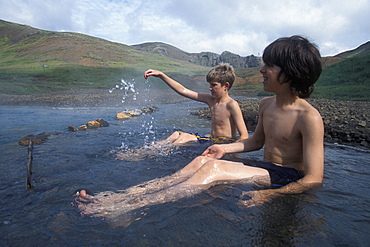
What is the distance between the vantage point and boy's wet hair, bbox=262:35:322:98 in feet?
7.50

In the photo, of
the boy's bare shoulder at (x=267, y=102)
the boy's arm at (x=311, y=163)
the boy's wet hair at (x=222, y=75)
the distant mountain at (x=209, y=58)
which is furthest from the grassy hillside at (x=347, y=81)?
the distant mountain at (x=209, y=58)

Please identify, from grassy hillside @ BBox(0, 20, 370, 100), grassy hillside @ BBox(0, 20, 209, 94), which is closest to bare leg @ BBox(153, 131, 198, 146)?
grassy hillside @ BBox(0, 20, 370, 100)

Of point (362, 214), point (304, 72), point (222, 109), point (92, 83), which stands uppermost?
point (92, 83)

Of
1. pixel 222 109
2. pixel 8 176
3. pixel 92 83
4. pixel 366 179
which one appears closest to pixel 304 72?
pixel 366 179

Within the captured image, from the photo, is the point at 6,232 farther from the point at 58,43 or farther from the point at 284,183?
the point at 58,43

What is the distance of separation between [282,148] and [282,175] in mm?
276

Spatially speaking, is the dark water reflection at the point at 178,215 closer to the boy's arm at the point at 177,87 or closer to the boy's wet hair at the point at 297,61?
the boy's wet hair at the point at 297,61

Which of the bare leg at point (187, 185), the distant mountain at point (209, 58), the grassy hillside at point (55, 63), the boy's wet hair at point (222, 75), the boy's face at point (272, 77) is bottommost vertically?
the bare leg at point (187, 185)

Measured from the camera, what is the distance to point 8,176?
2832 millimetres

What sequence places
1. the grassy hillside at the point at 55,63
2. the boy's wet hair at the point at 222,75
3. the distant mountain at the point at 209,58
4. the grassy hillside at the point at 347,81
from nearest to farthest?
the boy's wet hair at the point at 222,75
the grassy hillside at the point at 347,81
the grassy hillside at the point at 55,63
the distant mountain at the point at 209,58

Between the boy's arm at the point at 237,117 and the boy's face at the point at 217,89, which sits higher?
the boy's face at the point at 217,89

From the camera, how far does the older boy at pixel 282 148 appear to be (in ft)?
7.11

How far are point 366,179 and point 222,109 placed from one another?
7.79 feet

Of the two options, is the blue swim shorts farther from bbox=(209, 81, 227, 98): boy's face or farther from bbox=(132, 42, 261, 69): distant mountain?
bbox=(132, 42, 261, 69): distant mountain
